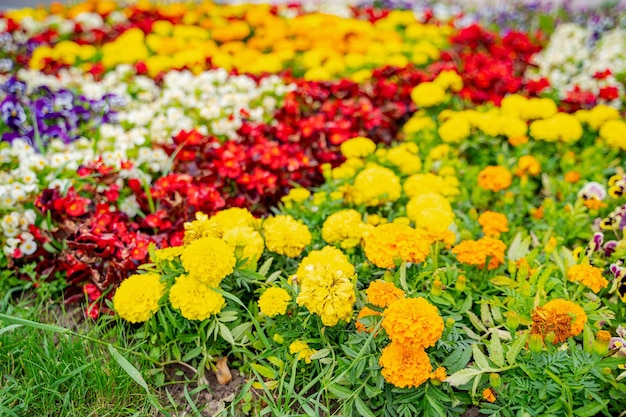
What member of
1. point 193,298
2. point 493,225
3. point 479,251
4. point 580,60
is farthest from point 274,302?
point 580,60

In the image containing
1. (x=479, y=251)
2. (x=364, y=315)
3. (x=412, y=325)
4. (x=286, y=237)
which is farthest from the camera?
(x=286, y=237)

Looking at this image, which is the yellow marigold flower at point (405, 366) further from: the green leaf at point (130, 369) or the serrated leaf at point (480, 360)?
the green leaf at point (130, 369)

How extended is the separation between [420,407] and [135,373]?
0.97 m

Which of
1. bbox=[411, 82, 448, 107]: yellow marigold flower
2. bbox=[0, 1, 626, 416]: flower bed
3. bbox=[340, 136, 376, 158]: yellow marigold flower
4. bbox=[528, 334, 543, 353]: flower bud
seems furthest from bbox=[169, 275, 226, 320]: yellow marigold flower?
bbox=[411, 82, 448, 107]: yellow marigold flower

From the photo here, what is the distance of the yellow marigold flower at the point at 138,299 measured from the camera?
2078mm

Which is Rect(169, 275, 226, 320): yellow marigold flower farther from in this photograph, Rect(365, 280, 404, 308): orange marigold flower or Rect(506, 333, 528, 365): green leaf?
Rect(506, 333, 528, 365): green leaf

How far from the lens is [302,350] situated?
1.95 m

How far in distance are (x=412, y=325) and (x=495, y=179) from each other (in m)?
1.31

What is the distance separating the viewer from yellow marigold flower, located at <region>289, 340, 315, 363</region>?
195cm

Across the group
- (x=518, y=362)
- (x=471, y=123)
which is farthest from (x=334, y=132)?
(x=518, y=362)

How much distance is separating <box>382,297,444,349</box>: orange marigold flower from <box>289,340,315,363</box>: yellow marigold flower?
37 cm

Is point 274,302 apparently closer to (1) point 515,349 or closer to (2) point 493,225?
(1) point 515,349

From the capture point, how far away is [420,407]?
5.91ft

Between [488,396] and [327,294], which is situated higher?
[327,294]
